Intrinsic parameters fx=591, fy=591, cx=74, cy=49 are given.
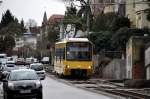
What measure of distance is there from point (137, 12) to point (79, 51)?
20.8 meters

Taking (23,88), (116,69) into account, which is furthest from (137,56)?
(23,88)

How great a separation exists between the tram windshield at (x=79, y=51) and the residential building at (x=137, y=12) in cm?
1331

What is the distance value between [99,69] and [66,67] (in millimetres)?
10958

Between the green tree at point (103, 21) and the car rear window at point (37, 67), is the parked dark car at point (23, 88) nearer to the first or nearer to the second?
the car rear window at point (37, 67)

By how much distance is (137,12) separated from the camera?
73562 mm

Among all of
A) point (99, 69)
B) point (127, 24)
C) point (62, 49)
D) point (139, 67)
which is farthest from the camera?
point (127, 24)

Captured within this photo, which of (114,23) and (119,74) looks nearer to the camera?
(119,74)

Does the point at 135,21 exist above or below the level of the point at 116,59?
above

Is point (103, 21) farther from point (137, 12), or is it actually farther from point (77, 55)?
point (77, 55)

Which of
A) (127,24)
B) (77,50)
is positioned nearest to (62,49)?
(77,50)

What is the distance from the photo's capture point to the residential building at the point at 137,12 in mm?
70812

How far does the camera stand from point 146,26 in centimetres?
7019

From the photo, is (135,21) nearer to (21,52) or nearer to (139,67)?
(139,67)

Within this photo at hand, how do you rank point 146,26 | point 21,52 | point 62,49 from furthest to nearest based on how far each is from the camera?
point 21,52 → point 146,26 → point 62,49
